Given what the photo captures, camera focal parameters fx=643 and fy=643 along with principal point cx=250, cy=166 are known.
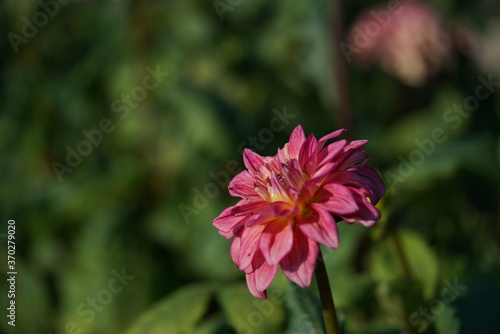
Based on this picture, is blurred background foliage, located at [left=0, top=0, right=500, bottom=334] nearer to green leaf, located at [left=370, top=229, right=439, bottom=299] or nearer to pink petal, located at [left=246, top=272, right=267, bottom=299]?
green leaf, located at [left=370, top=229, right=439, bottom=299]

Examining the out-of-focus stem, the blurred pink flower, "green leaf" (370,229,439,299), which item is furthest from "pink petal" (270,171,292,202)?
the blurred pink flower

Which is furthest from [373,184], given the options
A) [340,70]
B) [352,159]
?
[340,70]

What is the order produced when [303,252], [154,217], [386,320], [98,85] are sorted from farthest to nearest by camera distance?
[98,85] < [154,217] < [386,320] < [303,252]

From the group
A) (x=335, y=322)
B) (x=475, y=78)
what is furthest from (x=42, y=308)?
(x=475, y=78)

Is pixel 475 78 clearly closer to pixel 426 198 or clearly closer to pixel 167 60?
pixel 426 198

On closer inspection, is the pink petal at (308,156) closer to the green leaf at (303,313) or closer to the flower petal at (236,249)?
the flower petal at (236,249)

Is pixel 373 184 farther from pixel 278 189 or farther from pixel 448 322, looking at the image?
pixel 448 322
